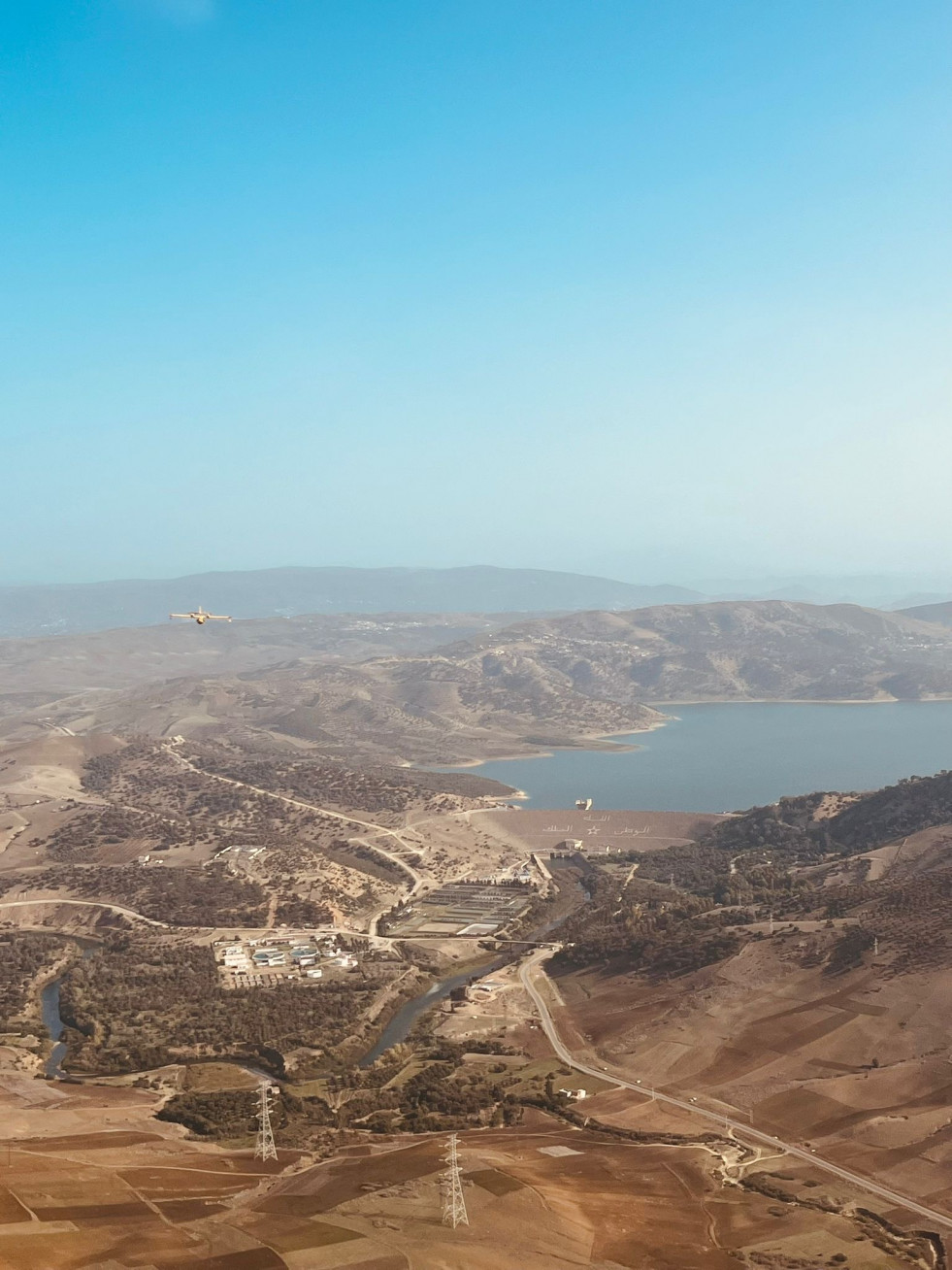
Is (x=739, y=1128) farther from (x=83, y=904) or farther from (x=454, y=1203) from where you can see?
(x=83, y=904)

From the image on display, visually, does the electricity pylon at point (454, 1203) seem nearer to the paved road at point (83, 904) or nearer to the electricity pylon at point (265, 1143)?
the electricity pylon at point (265, 1143)

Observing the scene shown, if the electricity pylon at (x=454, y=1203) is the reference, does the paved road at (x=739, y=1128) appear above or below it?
below

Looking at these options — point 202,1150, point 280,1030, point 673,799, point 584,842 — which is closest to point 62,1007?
point 280,1030

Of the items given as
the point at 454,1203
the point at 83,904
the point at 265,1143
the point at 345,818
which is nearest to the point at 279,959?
the point at 83,904

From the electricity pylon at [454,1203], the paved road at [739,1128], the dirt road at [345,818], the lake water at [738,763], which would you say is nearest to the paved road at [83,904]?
the dirt road at [345,818]

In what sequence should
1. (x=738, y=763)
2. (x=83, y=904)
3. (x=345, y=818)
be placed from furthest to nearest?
(x=738, y=763), (x=345, y=818), (x=83, y=904)

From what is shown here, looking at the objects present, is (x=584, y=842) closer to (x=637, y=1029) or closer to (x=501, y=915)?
(x=501, y=915)

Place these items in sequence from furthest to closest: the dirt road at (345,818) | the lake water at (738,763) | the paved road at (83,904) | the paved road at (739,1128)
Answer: the lake water at (738,763) → the dirt road at (345,818) → the paved road at (83,904) → the paved road at (739,1128)
